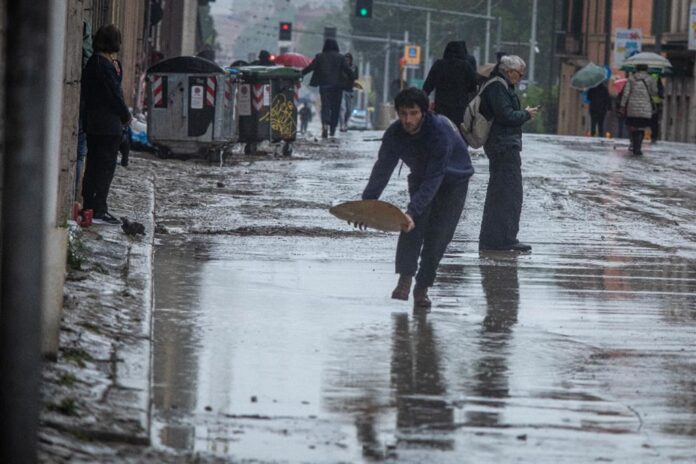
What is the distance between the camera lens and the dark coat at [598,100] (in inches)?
2052

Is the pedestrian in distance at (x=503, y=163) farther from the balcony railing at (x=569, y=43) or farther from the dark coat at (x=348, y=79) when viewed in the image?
the balcony railing at (x=569, y=43)

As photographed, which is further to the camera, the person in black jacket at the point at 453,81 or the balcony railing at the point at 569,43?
the balcony railing at the point at 569,43

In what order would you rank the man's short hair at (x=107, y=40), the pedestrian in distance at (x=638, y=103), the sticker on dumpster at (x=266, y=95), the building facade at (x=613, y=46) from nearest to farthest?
the man's short hair at (x=107, y=40)
the sticker on dumpster at (x=266, y=95)
the pedestrian in distance at (x=638, y=103)
the building facade at (x=613, y=46)

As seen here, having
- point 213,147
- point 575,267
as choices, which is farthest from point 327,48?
point 575,267

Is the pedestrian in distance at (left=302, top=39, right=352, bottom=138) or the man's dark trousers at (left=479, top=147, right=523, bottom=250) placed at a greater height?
the pedestrian in distance at (left=302, top=39, right=352, bottom=138)

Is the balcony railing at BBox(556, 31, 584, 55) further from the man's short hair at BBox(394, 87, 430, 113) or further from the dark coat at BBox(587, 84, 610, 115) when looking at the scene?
the man's short hair at BBox(394, 87, 430, 113)

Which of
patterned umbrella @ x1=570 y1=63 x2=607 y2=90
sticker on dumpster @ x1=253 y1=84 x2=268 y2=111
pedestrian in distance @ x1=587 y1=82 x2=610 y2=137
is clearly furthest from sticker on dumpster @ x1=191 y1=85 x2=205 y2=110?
patterned umbrella @ x1=570 y1=63 x2=607 y2=90

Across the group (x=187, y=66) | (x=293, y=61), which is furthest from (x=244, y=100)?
(x=293, y=61)

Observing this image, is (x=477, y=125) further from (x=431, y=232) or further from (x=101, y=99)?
(x=431, y=232)

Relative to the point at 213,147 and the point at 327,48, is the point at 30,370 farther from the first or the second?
the point at 327,48

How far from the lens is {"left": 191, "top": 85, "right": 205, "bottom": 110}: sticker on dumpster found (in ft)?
80.0

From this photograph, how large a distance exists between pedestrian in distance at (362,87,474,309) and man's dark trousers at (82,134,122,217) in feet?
12.2

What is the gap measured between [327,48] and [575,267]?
2217 cm

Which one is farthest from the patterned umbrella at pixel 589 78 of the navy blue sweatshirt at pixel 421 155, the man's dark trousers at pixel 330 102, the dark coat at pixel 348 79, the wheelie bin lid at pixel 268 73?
the navy blue sweatshirt at pixel 421 155
